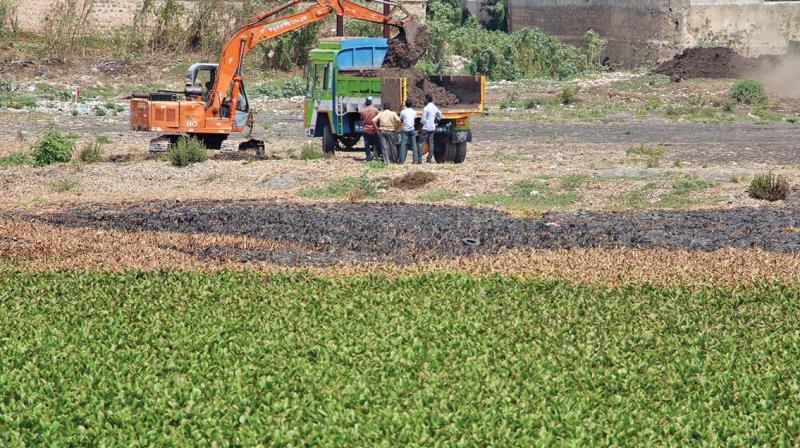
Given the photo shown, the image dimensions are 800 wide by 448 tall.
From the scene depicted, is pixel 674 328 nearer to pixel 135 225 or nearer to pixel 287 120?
pixel 135 225

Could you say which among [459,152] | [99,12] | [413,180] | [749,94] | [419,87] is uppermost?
[99,12]

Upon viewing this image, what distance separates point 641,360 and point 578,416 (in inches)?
72.2

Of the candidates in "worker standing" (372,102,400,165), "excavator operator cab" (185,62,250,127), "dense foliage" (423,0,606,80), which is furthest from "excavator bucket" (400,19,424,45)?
"dense foliage" (423,0,606,80)

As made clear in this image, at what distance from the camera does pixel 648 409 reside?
9.38 m

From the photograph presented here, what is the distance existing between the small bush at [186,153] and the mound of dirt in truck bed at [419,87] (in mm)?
4106

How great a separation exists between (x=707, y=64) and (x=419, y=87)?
24470 millimetres

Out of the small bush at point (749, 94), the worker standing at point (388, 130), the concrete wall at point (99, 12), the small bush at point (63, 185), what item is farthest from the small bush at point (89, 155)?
the concrete wall at point (99, 12)

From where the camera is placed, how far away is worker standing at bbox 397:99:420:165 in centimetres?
2645

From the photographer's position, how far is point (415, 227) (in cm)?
1820

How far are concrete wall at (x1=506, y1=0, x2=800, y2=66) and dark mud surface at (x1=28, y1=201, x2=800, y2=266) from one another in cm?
3431

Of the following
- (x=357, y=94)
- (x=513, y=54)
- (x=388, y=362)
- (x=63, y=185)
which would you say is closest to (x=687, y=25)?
(x=513, y=54)

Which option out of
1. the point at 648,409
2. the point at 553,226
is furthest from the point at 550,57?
the point at 648,409

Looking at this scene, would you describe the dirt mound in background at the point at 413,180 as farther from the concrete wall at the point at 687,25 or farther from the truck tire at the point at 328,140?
the concrete wall at the point at 687,25

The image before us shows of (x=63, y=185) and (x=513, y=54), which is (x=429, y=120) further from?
(x=513, y=54)
